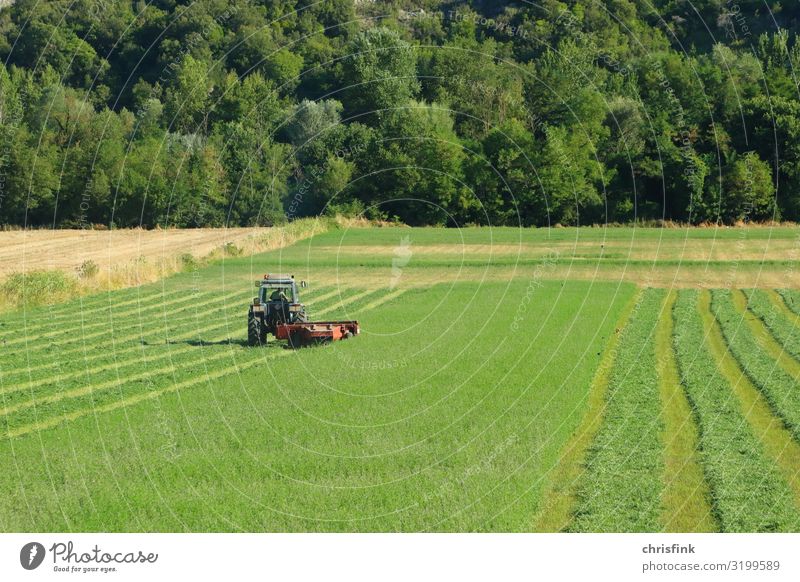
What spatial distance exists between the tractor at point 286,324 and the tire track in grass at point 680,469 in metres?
8.74

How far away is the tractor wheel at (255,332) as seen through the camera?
31656mm

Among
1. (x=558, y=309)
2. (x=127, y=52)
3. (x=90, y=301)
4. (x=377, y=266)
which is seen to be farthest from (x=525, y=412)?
(x=127, y=52)

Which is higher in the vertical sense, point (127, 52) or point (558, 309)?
point (127, 52)

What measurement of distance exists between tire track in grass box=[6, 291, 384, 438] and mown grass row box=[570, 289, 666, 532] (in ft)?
29.1

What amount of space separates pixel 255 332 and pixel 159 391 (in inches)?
267

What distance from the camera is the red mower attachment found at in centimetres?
3119

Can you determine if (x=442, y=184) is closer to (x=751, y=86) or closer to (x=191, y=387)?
(x=751, y=86)

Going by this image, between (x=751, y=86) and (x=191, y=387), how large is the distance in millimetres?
75998

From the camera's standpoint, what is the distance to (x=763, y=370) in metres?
28.9

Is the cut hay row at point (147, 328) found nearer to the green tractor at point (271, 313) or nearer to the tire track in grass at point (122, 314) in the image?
the tire track in grass at point (122, 314)

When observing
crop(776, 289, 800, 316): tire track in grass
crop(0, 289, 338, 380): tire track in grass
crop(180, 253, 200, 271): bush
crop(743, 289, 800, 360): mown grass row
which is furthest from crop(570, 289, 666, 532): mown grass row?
crop(180, 253, 200, 271): bush

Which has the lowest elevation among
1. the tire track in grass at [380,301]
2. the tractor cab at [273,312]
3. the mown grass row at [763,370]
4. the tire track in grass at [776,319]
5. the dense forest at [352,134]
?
the tire track in grass at [380,301]

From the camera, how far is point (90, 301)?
4550cm

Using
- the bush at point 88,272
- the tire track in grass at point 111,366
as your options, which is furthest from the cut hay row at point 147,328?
the bush at point 88,272
